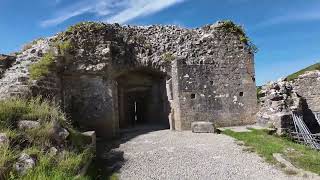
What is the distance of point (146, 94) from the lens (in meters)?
17.9

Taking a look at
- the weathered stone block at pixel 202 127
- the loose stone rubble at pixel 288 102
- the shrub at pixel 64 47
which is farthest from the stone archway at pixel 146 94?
the loose stone rubble at pixel 288 102

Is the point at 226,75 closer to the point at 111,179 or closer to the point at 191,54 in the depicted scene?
the point at 191,54

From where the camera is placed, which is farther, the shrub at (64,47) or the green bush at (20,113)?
the shrub at (64,47)

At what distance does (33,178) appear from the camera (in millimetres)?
5277

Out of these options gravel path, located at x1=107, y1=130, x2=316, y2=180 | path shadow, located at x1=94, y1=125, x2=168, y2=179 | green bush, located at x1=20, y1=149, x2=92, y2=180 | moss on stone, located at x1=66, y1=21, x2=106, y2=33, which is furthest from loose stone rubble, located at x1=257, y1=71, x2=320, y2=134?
green bush, located at x1=20, y1=149, x2=92, y2=180

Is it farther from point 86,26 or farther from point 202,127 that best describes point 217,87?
point 86,26

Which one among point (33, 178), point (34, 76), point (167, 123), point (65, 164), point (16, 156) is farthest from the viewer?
point (167, 123)

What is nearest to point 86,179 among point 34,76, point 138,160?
point 138,160

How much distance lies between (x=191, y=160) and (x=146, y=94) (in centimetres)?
932

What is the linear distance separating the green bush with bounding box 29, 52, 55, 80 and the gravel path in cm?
318

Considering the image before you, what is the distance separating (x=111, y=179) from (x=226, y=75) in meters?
8.51

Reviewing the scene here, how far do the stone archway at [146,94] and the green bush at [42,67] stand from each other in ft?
12.2

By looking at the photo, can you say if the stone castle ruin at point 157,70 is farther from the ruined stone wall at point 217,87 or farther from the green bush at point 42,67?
the green bush at point 42,67

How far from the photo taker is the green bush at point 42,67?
10353 mm
